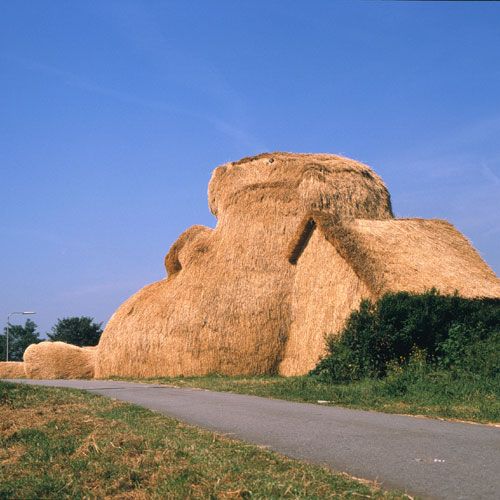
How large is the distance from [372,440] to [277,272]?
12857 mm

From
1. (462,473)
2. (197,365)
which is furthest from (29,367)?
(462,473)

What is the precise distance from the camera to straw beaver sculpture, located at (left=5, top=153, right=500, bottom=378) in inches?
728

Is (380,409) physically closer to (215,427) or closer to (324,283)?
(215,427)

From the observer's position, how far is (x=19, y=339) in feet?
204

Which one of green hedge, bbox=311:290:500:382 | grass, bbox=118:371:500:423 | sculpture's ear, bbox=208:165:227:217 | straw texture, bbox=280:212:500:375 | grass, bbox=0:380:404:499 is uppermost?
sculpture's ear, bbox=208:165:227:217

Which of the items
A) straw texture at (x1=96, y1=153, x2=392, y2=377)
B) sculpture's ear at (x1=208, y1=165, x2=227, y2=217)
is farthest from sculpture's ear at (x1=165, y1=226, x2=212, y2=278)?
sculpture's ear at (x1=208, y1=165, x2=227, y2=217)

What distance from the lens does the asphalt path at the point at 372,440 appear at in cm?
614

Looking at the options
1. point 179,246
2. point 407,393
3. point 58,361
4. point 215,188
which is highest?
point 215,188

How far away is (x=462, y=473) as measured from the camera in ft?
20.8

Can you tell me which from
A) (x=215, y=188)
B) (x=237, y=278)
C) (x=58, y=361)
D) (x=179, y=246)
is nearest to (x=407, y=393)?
(x=237, y=278)

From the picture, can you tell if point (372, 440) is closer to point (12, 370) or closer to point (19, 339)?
point (12, 370)

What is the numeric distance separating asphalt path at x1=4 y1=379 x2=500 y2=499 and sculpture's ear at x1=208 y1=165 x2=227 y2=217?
12270 mm

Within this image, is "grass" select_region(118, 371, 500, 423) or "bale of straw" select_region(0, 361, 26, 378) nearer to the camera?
"grass" select_region(118, 371, 500, 423)

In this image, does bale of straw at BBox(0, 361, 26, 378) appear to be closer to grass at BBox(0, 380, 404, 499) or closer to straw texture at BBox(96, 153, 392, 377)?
straw texture at BBox(96, 153, 392, 377)
